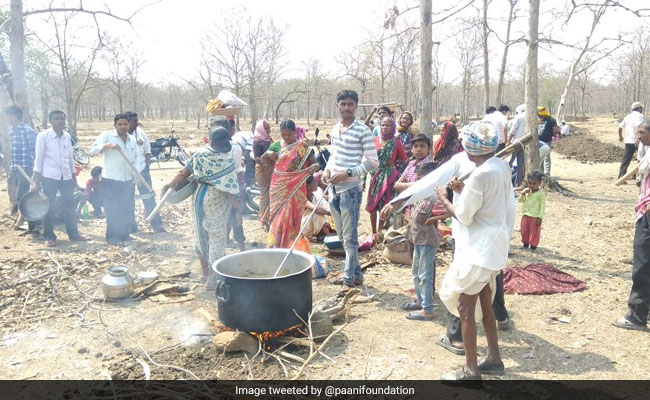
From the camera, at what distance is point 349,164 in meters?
4.32

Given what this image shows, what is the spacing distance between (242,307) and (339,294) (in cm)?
133

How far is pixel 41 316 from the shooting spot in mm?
3926

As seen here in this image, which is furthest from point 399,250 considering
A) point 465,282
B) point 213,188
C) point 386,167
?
point 465,282

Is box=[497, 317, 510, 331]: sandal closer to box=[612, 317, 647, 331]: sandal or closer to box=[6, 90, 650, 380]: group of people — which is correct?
box=[6, 90, 650, 380]: group of people

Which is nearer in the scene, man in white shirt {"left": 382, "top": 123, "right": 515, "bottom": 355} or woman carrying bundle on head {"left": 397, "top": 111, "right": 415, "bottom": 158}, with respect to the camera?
man in white shirt {"left": 382, "top": 123, "right": 515, "bottom": 355}

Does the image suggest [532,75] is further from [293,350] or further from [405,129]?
[293,350]

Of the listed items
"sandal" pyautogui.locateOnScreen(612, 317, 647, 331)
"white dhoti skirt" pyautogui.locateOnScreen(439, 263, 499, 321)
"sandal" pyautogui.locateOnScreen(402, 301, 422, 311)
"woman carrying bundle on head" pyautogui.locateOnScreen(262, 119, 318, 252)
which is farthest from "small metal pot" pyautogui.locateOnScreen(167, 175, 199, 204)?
"sandal" pyautogui.locateOnScreen(612, 317, 647, 331)

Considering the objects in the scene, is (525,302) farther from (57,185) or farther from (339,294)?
(57,185)

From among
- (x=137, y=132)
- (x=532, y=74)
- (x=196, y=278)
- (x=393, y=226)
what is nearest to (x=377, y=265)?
(x=393, y=226)

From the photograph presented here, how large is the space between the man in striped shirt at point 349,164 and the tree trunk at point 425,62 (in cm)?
237

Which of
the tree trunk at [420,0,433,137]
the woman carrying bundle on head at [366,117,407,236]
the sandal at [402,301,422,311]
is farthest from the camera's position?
the tree trunk at [420,0,433,137]

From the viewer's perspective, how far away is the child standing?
5684 millimetres

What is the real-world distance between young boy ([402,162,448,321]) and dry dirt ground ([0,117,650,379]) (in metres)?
0.17

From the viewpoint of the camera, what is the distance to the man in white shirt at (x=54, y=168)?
19.2 ft
